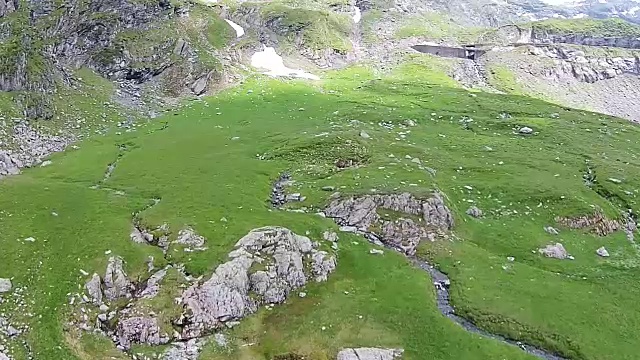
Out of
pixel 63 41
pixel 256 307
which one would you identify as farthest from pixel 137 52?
pixel 256 307

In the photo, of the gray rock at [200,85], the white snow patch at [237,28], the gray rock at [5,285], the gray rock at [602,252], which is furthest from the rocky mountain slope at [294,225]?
the white snow patch at [237,28]

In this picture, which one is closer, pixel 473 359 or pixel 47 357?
pixel 47 357

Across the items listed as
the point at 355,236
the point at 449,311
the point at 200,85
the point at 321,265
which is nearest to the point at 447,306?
the point at 449,311

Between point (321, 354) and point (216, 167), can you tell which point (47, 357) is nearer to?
point (321, 354)

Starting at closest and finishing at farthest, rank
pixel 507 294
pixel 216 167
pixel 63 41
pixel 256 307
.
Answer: pixel 256 307
pixel 507 294
pixel 216 167
pixel 63 41

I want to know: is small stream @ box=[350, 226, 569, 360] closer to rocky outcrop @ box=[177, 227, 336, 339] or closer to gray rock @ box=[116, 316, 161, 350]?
rocky outcrop @ box=[177, 227, 336, 339]

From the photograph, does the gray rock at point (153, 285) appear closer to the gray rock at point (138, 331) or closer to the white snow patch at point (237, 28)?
the gray rock at point (138, 331)
